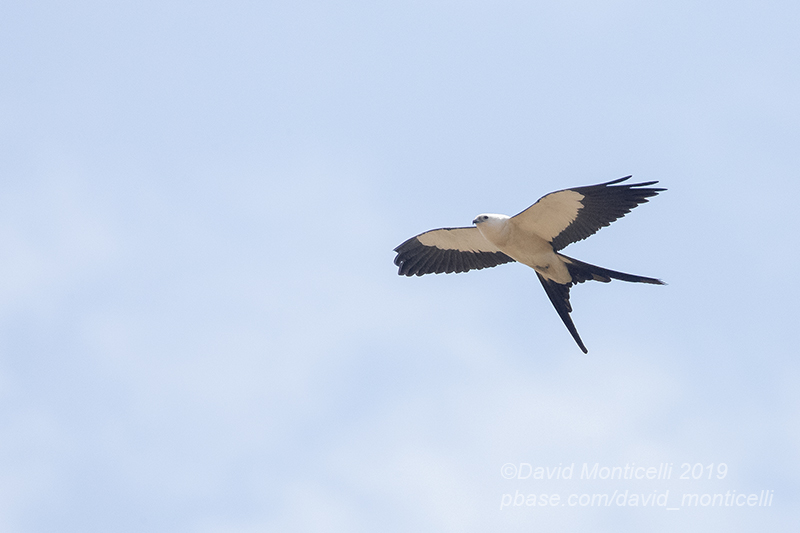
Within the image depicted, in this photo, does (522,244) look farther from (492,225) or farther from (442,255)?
(442,255)

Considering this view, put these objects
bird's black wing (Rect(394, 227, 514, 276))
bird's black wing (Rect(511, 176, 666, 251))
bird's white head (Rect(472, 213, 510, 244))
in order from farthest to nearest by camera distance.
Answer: bird's black wing (Rect(394, 227, 514, 276))
bird's white head (Rect(472, 213, 510, 244))
bird's black wing (Rect(511, 176, 666, 251))

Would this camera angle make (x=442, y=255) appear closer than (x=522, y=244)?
No

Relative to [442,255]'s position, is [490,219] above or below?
below

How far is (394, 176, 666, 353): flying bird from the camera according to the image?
10305 mm

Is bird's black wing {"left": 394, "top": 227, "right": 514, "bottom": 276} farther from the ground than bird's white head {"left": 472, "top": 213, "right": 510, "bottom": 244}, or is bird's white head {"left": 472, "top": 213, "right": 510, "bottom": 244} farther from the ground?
bird's black wing {"left": 394, "top": 227, "right": 514, "bottom": 276}

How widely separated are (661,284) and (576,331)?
1415 mm

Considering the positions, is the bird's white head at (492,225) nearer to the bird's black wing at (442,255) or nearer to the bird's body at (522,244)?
the bird's body at (522,244)

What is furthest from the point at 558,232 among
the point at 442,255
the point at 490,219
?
the point at 442,255

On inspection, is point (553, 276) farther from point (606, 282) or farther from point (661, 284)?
point (661, 284)

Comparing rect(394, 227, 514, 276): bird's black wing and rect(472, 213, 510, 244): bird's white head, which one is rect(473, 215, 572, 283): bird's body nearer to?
rect(472, 213, 510, 244): bird's white head

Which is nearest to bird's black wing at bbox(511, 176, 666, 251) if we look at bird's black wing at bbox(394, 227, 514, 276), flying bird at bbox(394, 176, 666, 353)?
flying bird at bbox(394, 176, 666, 353)

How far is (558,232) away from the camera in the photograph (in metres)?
10.8

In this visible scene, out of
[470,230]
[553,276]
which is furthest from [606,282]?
[470,230]

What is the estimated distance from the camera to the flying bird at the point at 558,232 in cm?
1030
